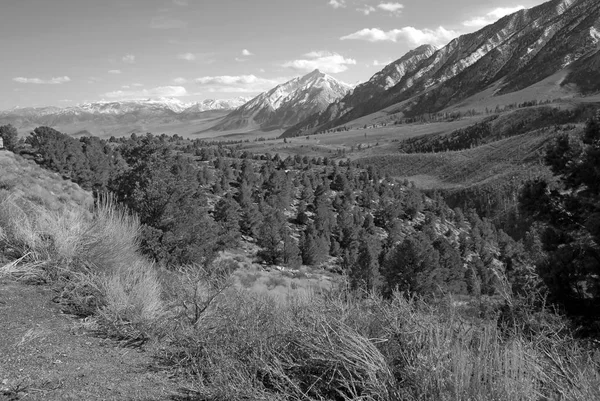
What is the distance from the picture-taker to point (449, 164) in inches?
5182

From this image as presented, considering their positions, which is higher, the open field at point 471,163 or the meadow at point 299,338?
the meadow at point 299,338

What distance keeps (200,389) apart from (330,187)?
59.6 m

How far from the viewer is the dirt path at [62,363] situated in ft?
11.2

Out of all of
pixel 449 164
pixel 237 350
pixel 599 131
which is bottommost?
pixel 449 164

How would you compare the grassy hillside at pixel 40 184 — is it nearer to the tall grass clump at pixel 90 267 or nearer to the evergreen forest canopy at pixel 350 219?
the evergreen forest canopy at pixel 350 219

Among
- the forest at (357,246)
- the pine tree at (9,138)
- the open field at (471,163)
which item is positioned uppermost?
the pine tree at (9,138)

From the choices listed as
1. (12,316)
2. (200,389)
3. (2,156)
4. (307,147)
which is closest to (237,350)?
(200,389)

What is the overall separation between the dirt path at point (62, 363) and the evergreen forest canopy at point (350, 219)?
101 inches

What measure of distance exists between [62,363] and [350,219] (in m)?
43.7

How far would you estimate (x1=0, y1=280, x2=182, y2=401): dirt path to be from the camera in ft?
11.2

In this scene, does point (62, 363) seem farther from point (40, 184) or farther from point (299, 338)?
point (40, 184)

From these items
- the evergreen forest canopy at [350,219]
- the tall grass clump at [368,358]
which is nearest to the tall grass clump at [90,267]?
the tall grass clump at [368,358]

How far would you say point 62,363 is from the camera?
388 cm

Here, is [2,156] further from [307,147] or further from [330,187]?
[307,147]
